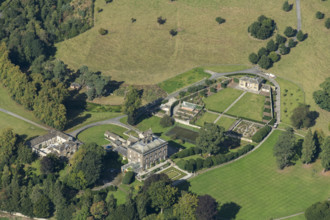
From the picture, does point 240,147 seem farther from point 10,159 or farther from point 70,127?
point 10,159

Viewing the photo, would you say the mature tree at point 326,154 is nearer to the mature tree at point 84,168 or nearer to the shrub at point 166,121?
the shrub at point 166,121

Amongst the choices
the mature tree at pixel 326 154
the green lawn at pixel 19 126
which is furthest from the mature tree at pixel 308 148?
the green lawn at pixel 19 126

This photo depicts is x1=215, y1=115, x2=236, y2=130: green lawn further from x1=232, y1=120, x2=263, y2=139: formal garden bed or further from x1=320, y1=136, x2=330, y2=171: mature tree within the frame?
x1=320, y1=136, x2=330, y2=171: mature tree

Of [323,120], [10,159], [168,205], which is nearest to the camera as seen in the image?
[168,205]

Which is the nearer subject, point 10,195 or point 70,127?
point 10,195

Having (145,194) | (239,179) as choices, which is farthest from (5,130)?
(239,179)

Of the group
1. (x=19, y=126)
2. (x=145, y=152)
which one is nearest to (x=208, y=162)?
(x=145, y=152)
